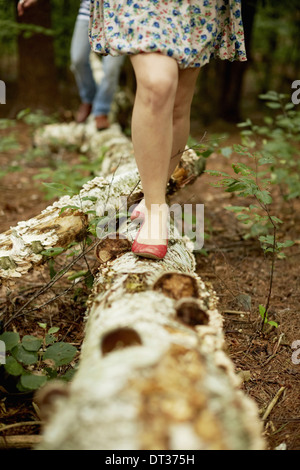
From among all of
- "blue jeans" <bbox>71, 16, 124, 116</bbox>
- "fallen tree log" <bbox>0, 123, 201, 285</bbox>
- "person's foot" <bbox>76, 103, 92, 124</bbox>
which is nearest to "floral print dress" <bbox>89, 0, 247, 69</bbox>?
"fallen tree log" <bbox>0, 123, 201, 285</bbox>

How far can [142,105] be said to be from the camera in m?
1.64

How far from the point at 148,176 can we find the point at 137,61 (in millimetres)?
451

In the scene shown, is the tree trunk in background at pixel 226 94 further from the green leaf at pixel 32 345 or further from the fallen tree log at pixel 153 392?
the fallen tree log at pixel 153 392

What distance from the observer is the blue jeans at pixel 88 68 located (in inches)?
159

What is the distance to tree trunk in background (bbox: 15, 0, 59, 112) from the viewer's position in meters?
6.99

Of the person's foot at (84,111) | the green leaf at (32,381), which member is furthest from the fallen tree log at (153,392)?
the person's foot at (84,111)

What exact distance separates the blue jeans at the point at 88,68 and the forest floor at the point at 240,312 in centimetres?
127

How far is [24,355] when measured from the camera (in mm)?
1620

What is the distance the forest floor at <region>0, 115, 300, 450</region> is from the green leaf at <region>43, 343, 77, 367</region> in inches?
7.6

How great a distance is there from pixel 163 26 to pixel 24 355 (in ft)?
4.45

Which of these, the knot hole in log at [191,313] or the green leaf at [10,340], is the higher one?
the knot hole in log at [191,313]

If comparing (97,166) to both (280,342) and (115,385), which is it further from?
(115,385)

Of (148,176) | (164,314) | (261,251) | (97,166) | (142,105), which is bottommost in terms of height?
(261,251)
